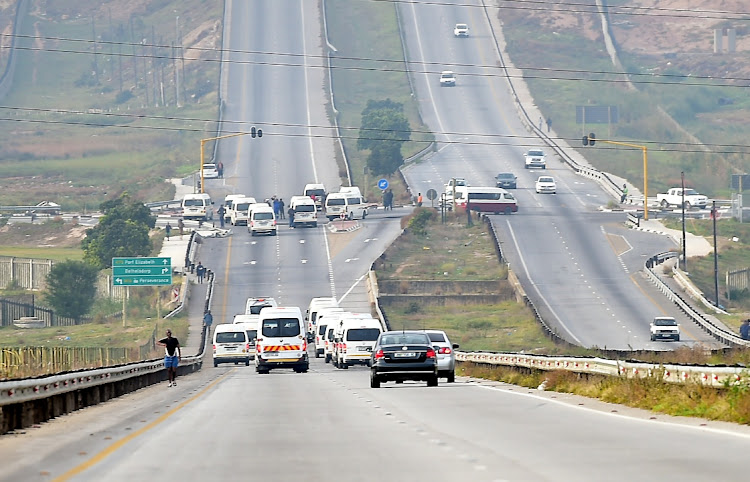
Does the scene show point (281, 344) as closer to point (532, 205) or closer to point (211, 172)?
point (532, 205)

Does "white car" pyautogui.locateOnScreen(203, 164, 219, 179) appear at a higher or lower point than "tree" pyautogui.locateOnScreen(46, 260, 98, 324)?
higher

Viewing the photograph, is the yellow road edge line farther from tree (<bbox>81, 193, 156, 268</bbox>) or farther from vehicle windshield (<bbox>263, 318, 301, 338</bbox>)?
tree (<bbox>81, 193, 156, 268</bbox>)

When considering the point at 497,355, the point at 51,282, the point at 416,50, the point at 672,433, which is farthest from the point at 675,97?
the point at 672,433

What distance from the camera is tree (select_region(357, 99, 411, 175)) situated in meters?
137

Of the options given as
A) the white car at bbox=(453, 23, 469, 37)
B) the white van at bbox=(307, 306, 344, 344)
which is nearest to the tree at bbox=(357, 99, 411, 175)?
the white car at bbox=(453, 23, 469, 37)

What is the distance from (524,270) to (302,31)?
9318cm

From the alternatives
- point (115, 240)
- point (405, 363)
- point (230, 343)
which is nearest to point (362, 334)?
point (230, 343)

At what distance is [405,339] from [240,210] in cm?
7347

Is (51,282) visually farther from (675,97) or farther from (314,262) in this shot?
(675,97)

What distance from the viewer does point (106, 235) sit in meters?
103

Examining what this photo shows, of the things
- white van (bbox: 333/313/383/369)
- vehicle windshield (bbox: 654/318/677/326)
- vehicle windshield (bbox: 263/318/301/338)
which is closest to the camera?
vehicle windshield (bbox: 263/318/301/338)

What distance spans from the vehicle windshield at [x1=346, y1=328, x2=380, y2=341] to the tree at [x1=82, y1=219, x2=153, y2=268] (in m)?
48.3

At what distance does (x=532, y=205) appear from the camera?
11506cm

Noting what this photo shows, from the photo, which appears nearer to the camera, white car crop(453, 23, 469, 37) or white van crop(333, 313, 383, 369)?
white van crop(333, 313, 383, 369)
